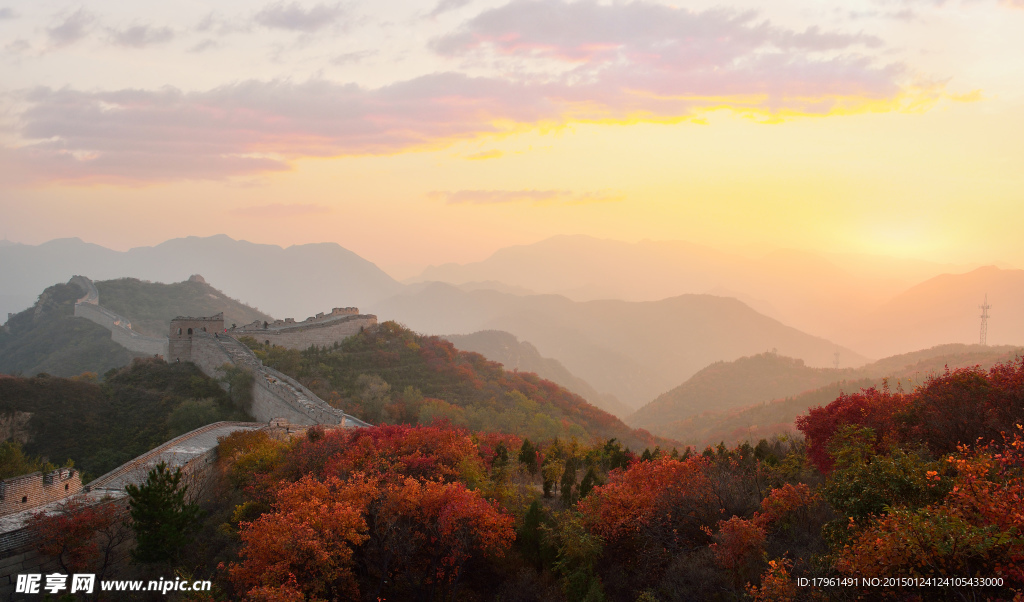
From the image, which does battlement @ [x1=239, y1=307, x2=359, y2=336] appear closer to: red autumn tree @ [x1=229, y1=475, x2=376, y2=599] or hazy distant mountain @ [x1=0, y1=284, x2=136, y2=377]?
hazy distant mountain @ [x1=0, y1=284, x2=136, y2=377]

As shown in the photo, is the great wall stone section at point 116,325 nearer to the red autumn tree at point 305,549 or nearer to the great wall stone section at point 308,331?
the great wall stone section at point 308,331

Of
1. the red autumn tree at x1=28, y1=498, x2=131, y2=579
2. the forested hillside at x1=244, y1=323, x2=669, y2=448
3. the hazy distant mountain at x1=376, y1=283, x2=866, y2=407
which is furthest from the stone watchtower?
the hazy distant mountain at x1=376, y1=283, x2=866, y2=407

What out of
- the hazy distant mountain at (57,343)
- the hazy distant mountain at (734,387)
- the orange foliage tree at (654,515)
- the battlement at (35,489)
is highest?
the hazy distant mountain at (57,343)

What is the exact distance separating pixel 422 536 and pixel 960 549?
1146 cm

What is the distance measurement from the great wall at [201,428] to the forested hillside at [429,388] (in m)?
1.94

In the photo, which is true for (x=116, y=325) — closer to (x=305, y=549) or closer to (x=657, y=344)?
(x=305, y=549)

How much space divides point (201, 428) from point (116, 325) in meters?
43.0

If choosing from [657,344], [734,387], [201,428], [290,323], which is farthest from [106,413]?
[657,344]

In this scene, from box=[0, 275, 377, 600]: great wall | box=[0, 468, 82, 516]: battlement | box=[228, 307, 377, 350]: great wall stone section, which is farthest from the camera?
box=[228, 307, 377, 350]: great wall stone section

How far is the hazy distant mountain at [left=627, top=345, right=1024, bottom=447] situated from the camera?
5772 cm

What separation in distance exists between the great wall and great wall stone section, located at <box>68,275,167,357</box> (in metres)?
0.12

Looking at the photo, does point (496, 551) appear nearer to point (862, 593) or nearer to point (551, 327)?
point (862, 593)

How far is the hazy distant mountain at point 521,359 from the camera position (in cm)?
10700

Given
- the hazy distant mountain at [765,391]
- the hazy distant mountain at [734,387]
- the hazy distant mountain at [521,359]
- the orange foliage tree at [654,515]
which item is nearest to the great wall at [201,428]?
the orange foliage tree at [654,515]
